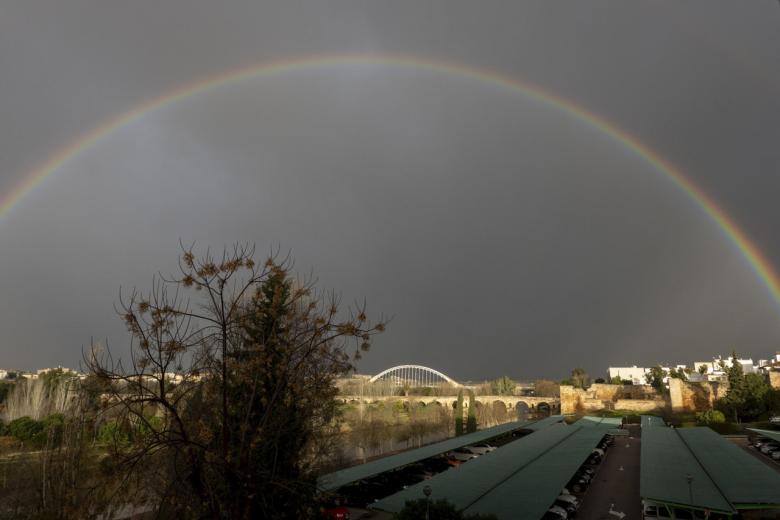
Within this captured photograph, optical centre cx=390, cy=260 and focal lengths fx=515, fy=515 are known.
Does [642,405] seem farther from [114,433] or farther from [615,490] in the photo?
[114,433]

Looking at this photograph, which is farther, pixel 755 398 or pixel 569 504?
pixel 755 398

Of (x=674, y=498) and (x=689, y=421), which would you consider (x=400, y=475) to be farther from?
(x=689, y=421)

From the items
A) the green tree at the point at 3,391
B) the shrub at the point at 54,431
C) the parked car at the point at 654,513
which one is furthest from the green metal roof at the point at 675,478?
the green tree at the point at 3,391

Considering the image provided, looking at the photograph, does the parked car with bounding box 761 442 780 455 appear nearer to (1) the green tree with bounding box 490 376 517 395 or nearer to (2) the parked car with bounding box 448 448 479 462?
(2) the parked car with bounding box 448 448 479 462

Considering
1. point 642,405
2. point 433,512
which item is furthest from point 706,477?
point 642,405

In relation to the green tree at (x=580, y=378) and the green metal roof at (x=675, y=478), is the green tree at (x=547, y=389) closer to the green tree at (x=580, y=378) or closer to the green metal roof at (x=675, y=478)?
the green tree at (x=580, y=378)

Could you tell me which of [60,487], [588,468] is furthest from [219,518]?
[588,468]
